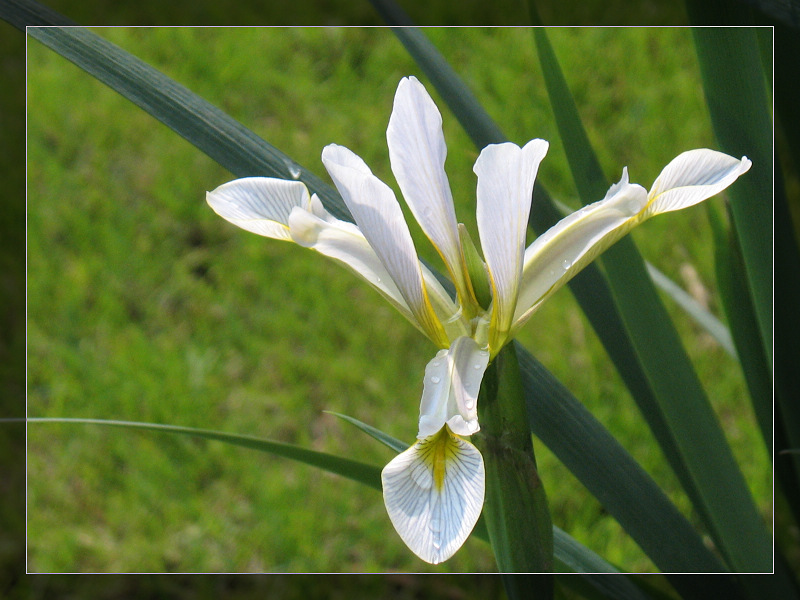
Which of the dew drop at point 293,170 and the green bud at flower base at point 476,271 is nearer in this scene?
the green bud at flower base at point 476,271

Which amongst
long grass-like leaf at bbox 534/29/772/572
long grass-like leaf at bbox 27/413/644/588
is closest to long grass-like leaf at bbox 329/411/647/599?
long grass-like leaf at bbox 27/413/644/588

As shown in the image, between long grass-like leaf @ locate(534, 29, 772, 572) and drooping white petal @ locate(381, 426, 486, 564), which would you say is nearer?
drooping white petal @ locate(381, 426, 486, 564)

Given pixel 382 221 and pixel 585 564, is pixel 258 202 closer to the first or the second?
pixel 382 221

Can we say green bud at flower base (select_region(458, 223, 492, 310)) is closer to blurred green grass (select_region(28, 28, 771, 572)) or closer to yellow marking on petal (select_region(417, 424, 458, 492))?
yellow marking on petal (select_region(417, 424, 458, 492))

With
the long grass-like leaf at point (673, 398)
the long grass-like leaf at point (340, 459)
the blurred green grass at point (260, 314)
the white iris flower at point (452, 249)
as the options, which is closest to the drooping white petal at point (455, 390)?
the white iris flower at point (452, 249)

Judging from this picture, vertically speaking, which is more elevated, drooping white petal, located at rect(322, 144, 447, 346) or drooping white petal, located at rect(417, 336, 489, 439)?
drooping white petal, located at rect(322, 144, 447, 346)

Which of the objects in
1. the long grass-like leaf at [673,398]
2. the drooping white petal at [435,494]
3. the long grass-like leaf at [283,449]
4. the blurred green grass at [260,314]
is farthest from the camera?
the blurred green grass at [260,314]

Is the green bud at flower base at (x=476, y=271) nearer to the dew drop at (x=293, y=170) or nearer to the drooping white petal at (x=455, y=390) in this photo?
the drooping white petal at (x=455, y=390)
